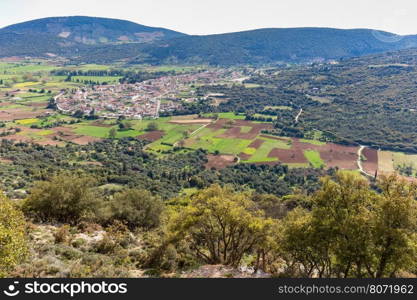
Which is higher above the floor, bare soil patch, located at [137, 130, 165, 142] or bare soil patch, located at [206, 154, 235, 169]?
bare soil patch, located at [137, 130, 165, 142]

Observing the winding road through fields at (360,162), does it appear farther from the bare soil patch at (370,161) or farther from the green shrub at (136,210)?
the green shrub at (136,210)

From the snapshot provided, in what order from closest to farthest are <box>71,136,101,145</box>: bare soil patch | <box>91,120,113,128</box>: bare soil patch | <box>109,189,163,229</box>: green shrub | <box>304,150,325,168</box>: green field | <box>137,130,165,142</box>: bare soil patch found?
<box>109,189,163,229</box>: green shrub < <box>304,150,325,168</box>: green field < <box>71,136,101,145</box>: bare soil patch < <box>137,130,165,142</box>: bare soil patch < <box>91,120,113,128</box>: bare soil patch

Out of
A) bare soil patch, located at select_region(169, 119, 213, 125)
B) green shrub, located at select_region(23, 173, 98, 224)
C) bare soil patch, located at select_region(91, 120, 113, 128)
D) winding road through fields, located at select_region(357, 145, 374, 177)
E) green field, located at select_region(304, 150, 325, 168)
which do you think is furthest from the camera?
bare soil patch, located at select_region(169, 119, 213, 125)

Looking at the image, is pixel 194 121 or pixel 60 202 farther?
pixel 194 121

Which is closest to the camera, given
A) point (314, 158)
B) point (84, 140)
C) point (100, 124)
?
point (314, 158)

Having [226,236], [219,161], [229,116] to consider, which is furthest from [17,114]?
[226,236]

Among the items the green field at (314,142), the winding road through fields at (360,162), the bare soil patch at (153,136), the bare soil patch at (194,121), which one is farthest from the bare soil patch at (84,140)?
the winding road through fields at (360,162)

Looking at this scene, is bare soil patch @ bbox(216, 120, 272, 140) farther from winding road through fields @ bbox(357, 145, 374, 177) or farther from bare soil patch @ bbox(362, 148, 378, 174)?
bare soil patch @ bbox(362, 148, 378, 174)

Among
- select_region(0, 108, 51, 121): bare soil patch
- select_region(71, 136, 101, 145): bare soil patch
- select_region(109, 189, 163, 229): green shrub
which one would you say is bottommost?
select_region(71, 136, 101, 145): bare soil patch

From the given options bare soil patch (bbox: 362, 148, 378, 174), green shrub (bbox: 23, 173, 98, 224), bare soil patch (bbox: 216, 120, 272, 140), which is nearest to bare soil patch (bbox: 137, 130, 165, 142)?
bare soil patch (bbox: 216, 120, 272, 140)

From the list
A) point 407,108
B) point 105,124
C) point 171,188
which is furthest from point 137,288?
point 407,108

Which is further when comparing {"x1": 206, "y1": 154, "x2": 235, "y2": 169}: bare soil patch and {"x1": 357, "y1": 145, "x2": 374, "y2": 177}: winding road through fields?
{"x1": 206, "y1": 154, "x2": 235, "y2": 169}: bare soil patch

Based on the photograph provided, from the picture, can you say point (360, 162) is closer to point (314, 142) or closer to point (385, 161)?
point (385, 161)
